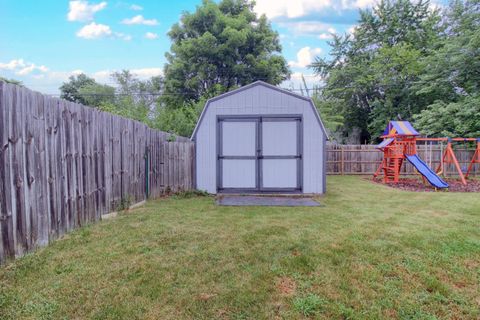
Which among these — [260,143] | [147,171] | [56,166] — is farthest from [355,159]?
[56,166]

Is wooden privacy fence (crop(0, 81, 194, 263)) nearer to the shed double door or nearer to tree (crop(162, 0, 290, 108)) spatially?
the shed double door

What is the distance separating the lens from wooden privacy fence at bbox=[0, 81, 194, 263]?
9.43 feet

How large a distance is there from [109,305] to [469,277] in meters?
3.02

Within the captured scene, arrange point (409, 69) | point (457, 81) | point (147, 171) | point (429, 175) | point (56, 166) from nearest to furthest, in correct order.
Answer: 1. point (56, 166)
2. point (147, 171)
3. point (429, 175)
4. point (457, 81)
5. point (409, 69)

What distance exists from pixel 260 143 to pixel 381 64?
49.3 feet

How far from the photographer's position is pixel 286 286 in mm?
2549

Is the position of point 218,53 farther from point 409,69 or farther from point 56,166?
point 56,166

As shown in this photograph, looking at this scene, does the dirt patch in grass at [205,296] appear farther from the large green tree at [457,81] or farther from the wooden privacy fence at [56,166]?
the large green tree at [457,81]

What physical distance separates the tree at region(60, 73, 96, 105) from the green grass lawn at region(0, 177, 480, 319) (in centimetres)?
2710

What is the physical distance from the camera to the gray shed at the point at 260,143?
300 inches

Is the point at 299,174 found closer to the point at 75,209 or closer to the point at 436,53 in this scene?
the point at 75,209

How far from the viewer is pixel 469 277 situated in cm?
274

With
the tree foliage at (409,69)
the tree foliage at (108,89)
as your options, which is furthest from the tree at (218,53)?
the tree foliage at (108,89)

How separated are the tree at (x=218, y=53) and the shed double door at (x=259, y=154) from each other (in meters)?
10.1
